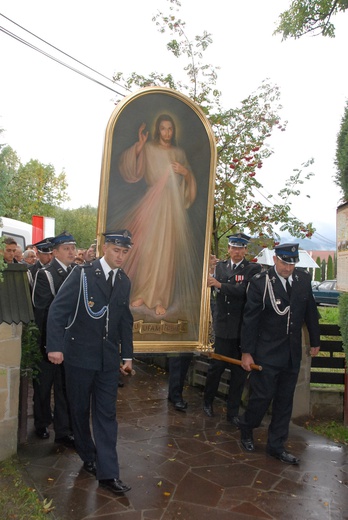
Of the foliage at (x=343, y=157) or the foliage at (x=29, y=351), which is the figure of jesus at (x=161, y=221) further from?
the foliage at (x=343, y=157)

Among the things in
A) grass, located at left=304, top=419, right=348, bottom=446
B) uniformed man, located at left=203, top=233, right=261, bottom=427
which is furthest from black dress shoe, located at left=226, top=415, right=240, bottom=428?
grass, located at left=304, top=419, right=348, bottom=446

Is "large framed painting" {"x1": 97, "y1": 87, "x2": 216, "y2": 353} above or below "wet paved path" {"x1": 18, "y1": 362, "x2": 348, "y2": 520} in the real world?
above

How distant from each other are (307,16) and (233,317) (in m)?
3.75

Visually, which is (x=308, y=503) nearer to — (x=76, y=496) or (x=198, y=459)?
(x=198, y=459)

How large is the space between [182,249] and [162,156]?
3.12 feet

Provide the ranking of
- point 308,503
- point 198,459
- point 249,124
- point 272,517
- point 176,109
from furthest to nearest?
point 249,124 < point 176,109 < point 198,459 < point 308,503 < point 272,517

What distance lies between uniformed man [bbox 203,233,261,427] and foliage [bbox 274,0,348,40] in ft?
8.76

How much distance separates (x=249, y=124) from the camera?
22.5 ft

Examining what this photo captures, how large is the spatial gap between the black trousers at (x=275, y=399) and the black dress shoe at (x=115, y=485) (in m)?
1.51

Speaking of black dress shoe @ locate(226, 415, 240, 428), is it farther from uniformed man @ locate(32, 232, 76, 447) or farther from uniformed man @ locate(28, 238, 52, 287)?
uniformed man @ locate(28, 238, 52, 287)

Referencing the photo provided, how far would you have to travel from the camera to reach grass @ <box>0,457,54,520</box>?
129 inches

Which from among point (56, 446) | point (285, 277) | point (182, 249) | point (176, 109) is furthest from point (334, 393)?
point (176, 109)

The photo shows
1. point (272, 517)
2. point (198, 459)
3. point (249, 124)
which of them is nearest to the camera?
point (272, 517)

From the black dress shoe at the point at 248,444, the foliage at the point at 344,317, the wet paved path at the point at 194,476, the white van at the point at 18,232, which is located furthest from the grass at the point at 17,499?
the white van at the point at 18,232
